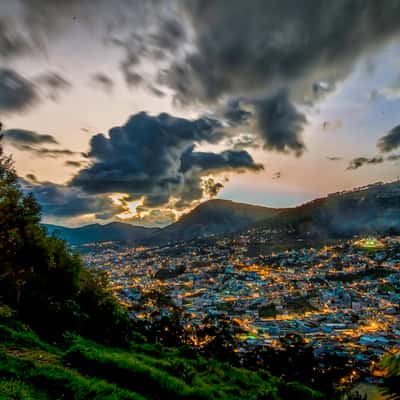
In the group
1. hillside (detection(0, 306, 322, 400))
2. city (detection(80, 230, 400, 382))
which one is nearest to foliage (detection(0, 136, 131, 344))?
hillside (detection(0, 306, 322, 400))

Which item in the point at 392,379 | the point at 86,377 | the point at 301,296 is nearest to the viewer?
the point at 392,379

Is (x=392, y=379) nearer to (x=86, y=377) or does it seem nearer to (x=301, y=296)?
(x=86, y=377)

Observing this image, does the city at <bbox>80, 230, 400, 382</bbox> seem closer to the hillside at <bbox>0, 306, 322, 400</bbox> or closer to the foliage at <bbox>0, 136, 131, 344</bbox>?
the hillside at <bbox>0, 306, 322, 400</bbox>

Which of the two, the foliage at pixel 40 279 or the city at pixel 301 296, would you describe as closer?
the foliage at pixel 40 279

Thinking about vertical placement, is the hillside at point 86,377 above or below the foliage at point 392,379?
below

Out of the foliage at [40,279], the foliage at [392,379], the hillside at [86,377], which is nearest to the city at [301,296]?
the foliage at [392,379]

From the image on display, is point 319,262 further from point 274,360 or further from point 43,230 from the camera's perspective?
point 43,230

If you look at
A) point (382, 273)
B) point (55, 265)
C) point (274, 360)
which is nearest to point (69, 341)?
point (55, 265)

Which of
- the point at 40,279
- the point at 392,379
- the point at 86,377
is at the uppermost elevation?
the point at 392,379

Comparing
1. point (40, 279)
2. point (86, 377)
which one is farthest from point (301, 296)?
point (86, 377)

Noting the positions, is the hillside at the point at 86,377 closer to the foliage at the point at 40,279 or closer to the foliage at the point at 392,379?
the foliage at the point at 40,279

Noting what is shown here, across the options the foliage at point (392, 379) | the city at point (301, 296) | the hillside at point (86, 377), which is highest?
the foliage at point (392, 379)
